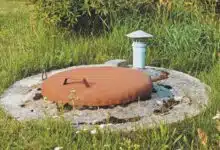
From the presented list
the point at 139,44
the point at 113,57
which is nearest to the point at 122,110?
the point at 139,44

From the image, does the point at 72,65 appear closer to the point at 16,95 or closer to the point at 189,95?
the point at 16,95

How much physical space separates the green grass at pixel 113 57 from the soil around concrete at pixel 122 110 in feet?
0.32

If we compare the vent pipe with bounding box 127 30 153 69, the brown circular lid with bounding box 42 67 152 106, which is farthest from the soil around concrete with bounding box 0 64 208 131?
the vent pipe with bounding box 127 30 153 69

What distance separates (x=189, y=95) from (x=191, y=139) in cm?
79

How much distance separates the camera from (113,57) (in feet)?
22.1

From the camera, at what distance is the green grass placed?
4.02m

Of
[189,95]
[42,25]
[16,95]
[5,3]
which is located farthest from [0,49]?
[5,3]

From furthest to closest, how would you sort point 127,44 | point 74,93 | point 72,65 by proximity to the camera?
point 127,44 < point 72,65 < point 74,93

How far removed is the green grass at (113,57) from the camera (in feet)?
13.2

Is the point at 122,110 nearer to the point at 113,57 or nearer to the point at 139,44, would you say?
the point at 139,44

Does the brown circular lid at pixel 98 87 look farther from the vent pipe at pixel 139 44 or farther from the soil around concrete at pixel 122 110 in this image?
the vent pipe at pixel 139 44

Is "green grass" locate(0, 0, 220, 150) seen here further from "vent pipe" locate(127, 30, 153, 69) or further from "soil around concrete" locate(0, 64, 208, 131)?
"vent pipe" locate(127, 30, 153, 69)

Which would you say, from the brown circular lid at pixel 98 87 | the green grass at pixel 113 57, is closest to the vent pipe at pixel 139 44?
the brown circular lid at pixel 98 87

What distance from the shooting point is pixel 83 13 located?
25.3 feet
